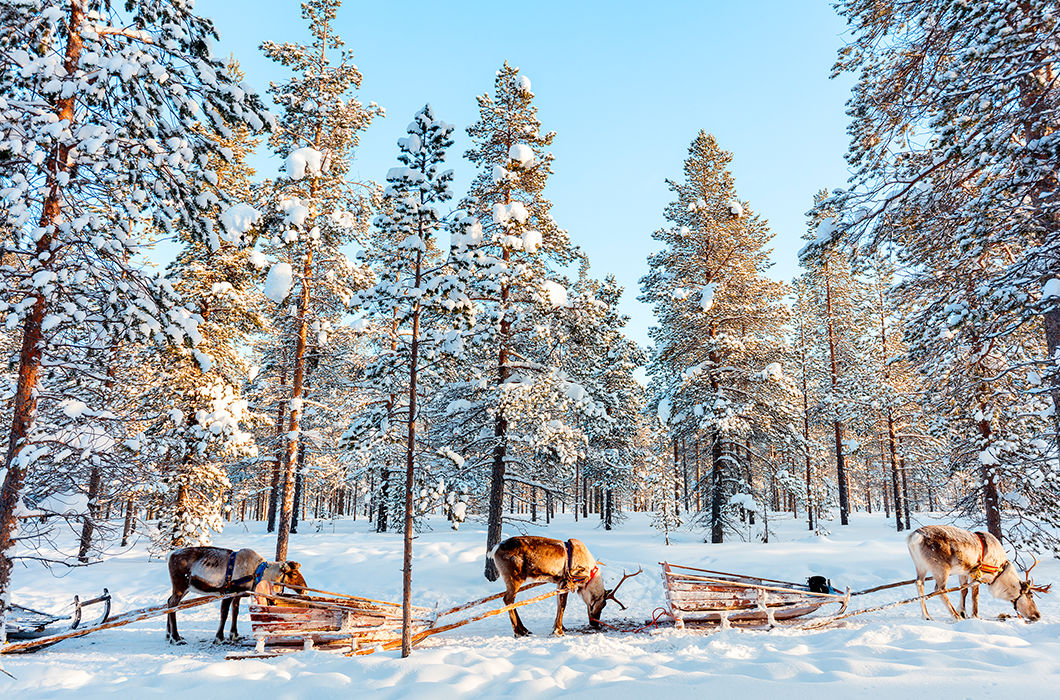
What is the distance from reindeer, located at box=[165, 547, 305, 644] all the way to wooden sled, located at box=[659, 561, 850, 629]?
7.57m

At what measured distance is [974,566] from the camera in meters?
8.77

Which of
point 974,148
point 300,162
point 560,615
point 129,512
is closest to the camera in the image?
point 974,148

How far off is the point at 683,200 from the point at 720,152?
2593 millimetres

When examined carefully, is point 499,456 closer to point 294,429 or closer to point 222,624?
point 294,429

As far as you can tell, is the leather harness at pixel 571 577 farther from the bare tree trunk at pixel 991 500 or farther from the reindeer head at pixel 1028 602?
the bare tree trunk at pixel 991 500

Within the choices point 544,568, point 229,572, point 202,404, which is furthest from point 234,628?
point 202,404

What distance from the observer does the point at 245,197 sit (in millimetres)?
14336

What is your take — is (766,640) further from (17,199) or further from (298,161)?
(298,161)

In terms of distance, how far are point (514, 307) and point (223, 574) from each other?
32.3 feet

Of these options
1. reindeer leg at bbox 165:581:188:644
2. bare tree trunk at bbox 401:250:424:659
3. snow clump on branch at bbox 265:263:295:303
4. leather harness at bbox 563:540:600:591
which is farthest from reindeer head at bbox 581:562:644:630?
snow clump on branch at bbox 265:263:295:303

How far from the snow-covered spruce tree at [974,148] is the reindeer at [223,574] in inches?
502

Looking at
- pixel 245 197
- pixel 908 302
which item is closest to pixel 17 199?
pixel 245 197

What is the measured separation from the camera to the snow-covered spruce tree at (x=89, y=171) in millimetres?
6445

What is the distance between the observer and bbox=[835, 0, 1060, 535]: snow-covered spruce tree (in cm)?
677
